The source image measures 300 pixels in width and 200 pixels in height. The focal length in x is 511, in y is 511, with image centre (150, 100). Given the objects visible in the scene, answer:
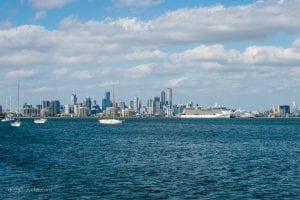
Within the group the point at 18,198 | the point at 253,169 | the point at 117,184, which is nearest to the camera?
the point at 18,198

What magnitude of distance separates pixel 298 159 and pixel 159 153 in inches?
959

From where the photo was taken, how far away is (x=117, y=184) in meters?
54.9

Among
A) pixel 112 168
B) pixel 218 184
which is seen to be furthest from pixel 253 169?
pixel 112 168

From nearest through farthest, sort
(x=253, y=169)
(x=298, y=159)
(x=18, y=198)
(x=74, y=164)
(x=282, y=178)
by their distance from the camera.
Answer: (x=18, y=198), (x=282, y=178), (x=253, y=169), (x=74, y=164), (x=298, y=159)

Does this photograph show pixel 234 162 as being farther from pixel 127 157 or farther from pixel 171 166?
pixel 127 157

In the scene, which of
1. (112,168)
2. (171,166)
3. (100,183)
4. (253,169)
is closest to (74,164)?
(112,168)

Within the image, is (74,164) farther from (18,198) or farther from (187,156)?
(18,198)

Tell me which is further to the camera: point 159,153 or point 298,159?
point 159,153

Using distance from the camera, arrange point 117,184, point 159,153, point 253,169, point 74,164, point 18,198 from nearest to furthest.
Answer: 1. point 18,198
2. point 117,184
3. point 253,169
4. point 74,164
5. point 159,153

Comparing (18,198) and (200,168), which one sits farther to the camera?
(200,168)

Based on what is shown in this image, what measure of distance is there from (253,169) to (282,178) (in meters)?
8.55

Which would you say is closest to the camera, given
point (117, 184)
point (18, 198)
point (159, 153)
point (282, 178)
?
point (18, 198)

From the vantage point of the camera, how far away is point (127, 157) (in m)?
84.9

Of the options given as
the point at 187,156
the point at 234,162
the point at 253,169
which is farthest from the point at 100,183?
the point at 187,156
